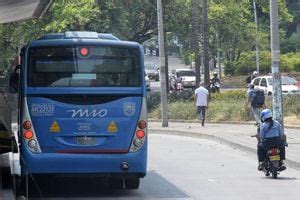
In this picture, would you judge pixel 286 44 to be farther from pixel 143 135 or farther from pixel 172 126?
pixel 143 135

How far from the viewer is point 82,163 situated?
12016 millimetres

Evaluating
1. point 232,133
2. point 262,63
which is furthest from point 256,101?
point 262,63

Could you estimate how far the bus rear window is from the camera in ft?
40.1

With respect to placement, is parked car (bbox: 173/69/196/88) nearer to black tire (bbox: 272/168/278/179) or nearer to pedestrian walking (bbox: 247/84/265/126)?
pedestrian walking (bbox: 247/84/265/126)

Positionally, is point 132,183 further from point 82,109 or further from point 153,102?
point 153,102

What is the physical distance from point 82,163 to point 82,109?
908 millimetres

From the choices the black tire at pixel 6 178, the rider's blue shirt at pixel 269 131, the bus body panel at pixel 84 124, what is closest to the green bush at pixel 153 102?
the rider's blue shirt at pixel 269 131

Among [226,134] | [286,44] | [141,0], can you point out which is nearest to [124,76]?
[226,134]

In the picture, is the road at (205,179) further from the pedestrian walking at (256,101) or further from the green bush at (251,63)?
the green bush at (251,63)

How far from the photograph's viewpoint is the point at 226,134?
24594mm

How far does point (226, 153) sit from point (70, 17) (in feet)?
61.8

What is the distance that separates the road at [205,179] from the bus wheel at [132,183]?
131 mm

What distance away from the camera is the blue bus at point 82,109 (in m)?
12.0

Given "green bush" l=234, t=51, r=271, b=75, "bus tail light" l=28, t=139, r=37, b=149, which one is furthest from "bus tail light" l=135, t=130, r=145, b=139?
"green bush" l=234, t=51, r=271, b=75
